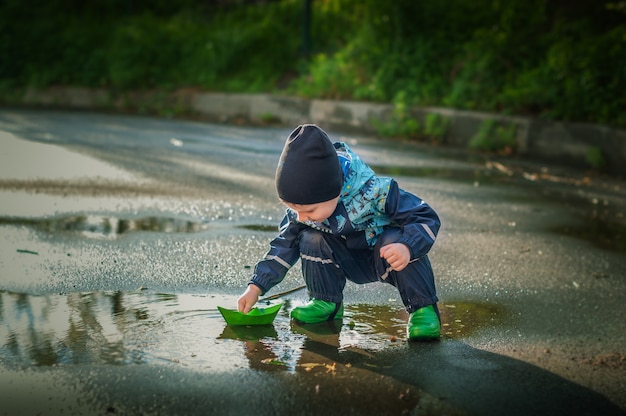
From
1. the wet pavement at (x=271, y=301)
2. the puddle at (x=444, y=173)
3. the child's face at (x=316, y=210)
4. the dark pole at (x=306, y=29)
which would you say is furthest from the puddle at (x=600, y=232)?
the dark pole at (x=306, y=29)

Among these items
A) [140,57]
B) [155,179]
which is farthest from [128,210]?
[140,57]

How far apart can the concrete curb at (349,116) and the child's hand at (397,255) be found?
6.17m

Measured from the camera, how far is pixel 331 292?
12.5 feet

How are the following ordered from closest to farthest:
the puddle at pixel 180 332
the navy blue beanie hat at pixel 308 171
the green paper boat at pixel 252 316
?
the puddle at pixel 180 332 → the navy blue beanie hat at pixel 308 171 → the green paper boat at pixel 252 316

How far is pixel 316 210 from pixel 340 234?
229 mm

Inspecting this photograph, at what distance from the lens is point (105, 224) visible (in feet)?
18.9

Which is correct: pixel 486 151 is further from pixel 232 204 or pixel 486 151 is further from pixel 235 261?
pixel 235 261

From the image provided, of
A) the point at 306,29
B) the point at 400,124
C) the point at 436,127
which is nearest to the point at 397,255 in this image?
the point at 436,127

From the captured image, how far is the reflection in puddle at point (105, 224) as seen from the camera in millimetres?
5531

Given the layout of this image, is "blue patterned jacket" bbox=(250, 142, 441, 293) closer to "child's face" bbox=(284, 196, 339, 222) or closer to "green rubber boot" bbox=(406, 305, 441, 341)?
"child's face" bbox=(284, 196, 339, 222)

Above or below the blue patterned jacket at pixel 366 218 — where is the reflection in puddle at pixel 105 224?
below

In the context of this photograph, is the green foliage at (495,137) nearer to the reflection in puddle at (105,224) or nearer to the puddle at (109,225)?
the puddle at (109,225)

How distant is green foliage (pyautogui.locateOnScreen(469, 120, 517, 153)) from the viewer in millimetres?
10359

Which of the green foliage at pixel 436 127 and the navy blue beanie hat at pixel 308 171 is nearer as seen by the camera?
the navy blue beanie hat at pixel 308 171
